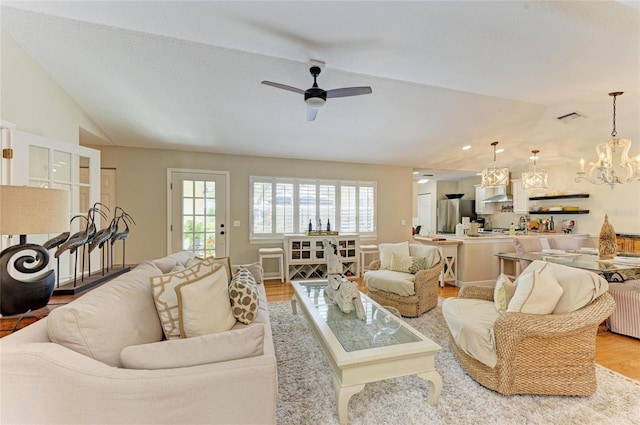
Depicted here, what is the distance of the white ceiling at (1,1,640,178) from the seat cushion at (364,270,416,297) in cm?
231

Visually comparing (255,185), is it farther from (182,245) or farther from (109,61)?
(109,61)

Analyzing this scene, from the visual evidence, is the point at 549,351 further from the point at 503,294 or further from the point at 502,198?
the point at 502,198

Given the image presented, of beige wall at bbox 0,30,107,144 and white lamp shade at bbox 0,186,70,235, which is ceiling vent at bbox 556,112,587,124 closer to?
white lamp shade at bbox 0,186,70,235

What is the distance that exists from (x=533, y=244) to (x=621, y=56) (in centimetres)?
281

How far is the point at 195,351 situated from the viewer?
3.97 feet

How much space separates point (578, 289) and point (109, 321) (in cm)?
284

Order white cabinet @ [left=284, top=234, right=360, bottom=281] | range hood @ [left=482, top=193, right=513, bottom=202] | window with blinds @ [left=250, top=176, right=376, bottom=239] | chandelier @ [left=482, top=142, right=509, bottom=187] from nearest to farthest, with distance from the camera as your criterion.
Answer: chandelier @ [left=482, top=142, right=509, bottom=187] → white cabinet @ [left=284, top=234, right=360, bottom=281] → window with blinds @ [left=250, top=176, right=376, bottom=239] → range hood @ [left=482, top=193, right=513, bottom=202]

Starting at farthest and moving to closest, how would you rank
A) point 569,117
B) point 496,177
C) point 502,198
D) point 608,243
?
1. point 502,198
2. point 496,177
3. point 569,117
4. point 608,243

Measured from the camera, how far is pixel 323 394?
6.25 ft

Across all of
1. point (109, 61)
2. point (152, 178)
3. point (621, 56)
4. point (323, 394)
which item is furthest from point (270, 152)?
point (621, 56)

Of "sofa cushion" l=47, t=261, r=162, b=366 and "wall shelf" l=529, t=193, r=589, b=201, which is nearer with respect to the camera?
"sofa cushion" l=47, t=261, r=162, b=366

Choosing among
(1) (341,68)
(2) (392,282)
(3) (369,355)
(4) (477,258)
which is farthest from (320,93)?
(4) (477,258)

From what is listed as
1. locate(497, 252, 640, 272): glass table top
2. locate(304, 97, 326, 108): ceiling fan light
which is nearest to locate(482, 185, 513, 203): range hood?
locate(497, 252, 640, 272): glass table top

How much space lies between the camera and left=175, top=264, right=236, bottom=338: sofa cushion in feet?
5.26
